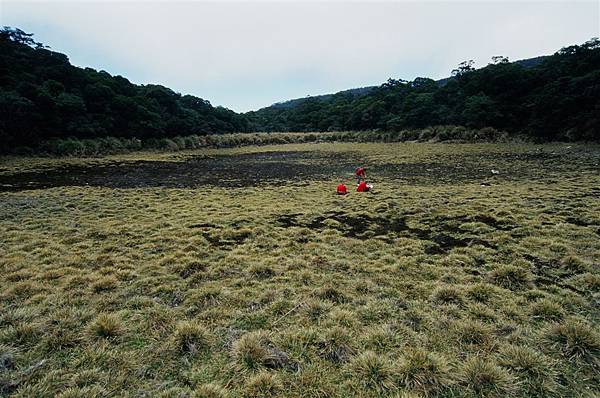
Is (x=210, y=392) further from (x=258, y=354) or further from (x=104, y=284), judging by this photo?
(x=104, y=284)

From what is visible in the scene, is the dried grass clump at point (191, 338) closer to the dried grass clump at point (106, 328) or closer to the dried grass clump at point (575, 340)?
the dried grass clump at point (106, 328)

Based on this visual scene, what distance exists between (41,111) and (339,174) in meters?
25.7

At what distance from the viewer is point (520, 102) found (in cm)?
3500

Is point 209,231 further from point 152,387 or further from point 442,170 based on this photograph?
point 442,170

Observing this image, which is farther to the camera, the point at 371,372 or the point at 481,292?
the point at 481,292

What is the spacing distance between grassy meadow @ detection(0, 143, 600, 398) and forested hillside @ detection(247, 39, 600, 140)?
24116 millimetres

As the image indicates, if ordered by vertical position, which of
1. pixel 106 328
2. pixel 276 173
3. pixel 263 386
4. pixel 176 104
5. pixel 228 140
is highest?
pixel 176 104

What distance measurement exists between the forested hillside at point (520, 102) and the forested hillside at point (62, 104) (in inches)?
1313

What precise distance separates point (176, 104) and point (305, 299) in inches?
1856

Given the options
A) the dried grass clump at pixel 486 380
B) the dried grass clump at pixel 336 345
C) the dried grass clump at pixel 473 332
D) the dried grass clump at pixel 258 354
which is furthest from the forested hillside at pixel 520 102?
the dried grass clump at pixel 258 354

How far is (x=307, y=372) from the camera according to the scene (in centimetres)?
317

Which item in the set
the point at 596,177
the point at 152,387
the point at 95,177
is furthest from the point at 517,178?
the point at 95,177

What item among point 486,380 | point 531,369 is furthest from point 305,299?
point 531,369

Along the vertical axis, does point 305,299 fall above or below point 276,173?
below
